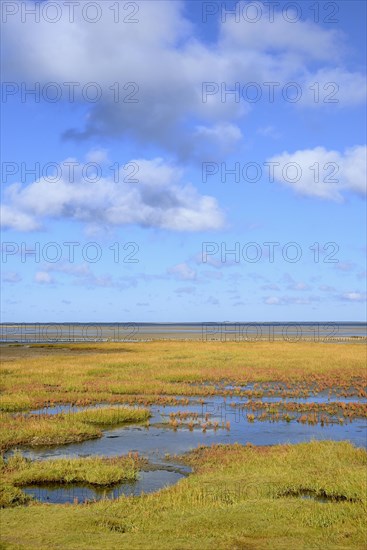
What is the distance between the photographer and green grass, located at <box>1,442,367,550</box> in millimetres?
11617

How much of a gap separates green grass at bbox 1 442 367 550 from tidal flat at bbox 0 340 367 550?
0.04 metres

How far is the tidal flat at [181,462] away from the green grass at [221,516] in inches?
1.7

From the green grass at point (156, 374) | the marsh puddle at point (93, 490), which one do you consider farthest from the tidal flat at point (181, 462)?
the green grass at point (156, 374)

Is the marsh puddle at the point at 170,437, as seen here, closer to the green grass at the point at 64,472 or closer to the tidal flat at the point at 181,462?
the tidal flat at the point at 181,462

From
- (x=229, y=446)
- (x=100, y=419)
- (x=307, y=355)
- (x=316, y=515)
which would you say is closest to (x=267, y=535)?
(x=316, y=515)

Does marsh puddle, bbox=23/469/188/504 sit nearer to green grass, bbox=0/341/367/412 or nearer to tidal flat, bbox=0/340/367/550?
tidal flat, bbox=0/340/367/550

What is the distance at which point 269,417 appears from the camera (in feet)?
95.8

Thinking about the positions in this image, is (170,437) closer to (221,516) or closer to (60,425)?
(60,425)

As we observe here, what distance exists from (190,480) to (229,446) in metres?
5.27

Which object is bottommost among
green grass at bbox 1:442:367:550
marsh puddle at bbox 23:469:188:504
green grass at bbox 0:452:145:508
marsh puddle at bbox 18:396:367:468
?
marsh puddle at bbox 18:396:367:468

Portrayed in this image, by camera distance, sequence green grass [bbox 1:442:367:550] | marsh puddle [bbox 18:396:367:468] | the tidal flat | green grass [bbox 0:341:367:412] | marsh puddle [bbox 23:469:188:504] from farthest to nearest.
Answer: green grass [bbox 0:341:367:412] → marsh puddle [bbox 18:396:367:468] → marsh puddle [bbox 23:469:188:504] → the tidal flat → green grass [bbox 1:442:367:550]

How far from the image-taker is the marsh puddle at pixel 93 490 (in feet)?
52.1

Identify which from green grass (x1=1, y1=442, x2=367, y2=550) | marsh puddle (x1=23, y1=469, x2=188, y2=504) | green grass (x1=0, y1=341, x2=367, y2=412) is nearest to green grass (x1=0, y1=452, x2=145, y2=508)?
marsh puddle (x1=23, y1=469, x2=188, y2=504)

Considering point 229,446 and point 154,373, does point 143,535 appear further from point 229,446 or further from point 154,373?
point 154,373
